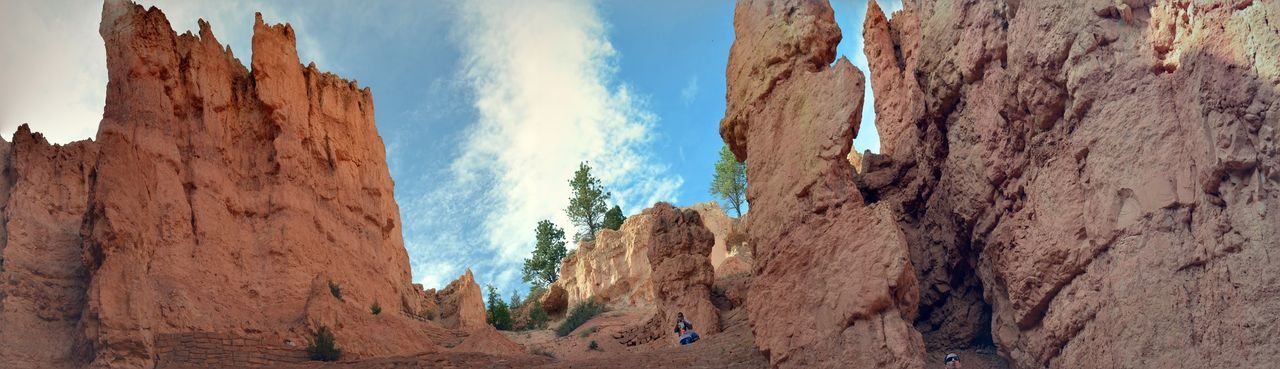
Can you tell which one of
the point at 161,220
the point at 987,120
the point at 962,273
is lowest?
the point at 962,273

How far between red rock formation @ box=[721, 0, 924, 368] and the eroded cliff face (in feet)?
22.8

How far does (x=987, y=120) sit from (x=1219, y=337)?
17.2 feet

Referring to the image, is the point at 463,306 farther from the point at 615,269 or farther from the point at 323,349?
the point at 615,269

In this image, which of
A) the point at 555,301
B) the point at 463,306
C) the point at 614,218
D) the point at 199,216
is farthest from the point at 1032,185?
the point at 614,218

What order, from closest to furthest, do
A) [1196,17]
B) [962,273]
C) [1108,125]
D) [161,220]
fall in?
[1196,17] < [1108,125] < [962,273] < [161,220]

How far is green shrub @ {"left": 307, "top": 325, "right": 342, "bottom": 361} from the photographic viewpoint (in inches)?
707

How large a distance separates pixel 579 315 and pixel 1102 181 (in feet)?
77.0

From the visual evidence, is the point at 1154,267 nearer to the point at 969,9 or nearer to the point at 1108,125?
the point at 1108,125

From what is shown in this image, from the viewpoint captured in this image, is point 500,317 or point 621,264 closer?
point 500,317

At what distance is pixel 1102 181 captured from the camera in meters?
12.4

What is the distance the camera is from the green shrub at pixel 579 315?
33188 millimetres

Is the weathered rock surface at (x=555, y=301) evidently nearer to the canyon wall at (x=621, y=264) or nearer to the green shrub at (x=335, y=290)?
the canyon wall at (x=621, y=264)

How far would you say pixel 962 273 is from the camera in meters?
16.9

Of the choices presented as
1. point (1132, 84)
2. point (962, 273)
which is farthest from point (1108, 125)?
point (962, 273)
